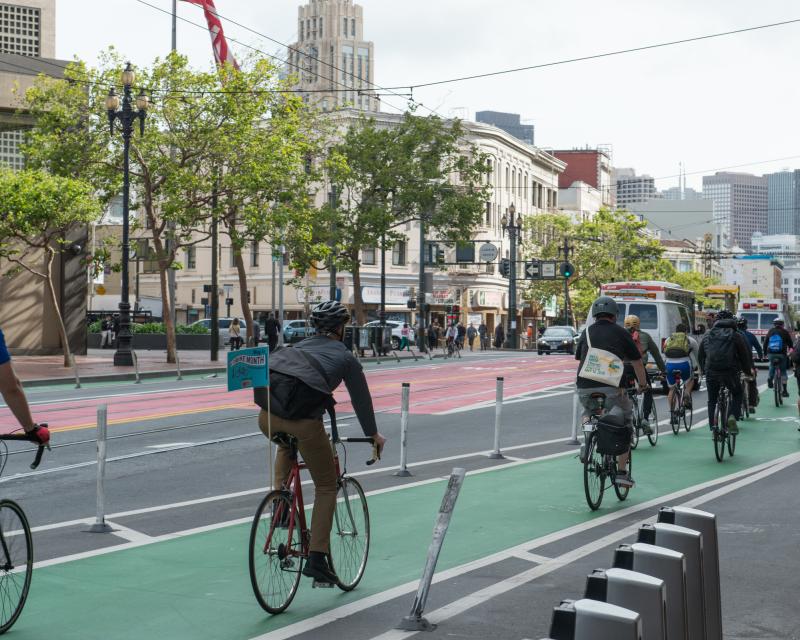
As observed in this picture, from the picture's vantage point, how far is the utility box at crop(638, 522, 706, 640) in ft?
13.8

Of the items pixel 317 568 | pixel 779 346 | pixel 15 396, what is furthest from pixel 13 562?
pixel 779 346

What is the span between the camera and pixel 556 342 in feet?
193

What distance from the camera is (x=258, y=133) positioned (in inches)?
1478

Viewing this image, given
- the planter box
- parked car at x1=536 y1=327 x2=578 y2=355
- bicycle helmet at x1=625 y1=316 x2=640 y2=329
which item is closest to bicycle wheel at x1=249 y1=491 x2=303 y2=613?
bicycle helmet at x1=625 y1=316 x2=640 y2=329

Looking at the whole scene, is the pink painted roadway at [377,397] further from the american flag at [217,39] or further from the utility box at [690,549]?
the utility box at [690,549]

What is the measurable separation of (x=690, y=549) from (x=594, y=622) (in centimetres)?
121

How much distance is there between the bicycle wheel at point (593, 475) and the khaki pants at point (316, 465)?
14.5 ft

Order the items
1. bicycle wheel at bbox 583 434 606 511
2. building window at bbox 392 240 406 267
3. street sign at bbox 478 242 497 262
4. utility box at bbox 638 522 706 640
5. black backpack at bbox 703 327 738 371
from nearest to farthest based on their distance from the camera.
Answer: utility box at bbox 638 522 706 640 → bicycle wheel at bbox 583 434 606 511 → black backpack at bbox 703 327 738 371 → street sign at bbox 478 242 497 262 → building window at bbox 392 240 406 267

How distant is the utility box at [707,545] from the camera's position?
15.0ft

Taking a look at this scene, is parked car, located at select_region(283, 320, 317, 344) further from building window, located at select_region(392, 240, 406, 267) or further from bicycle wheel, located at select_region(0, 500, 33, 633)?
bicycle wheel, located at select_region(0, 500, 33, 633)

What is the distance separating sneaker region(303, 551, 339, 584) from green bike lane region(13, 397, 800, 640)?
0.23 meters

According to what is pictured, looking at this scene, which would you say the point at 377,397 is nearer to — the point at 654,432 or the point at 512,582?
the point at 654,432

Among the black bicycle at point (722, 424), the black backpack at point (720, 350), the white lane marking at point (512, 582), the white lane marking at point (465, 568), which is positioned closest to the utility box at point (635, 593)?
the white lane marking at point (512, 582)

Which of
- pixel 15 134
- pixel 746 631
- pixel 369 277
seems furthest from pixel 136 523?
pixel 369 277
